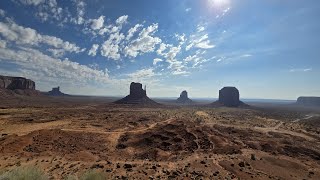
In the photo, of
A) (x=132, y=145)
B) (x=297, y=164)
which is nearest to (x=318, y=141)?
(x=297, y=164)

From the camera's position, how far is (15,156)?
24.4 metres

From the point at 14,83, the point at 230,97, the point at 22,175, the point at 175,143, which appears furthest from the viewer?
the point at 14,83

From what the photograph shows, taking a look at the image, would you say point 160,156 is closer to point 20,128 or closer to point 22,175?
point 22,175

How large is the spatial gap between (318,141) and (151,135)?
91.5 feet

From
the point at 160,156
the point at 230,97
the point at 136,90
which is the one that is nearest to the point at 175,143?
the point at 160,156

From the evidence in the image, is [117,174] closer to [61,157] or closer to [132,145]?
[61,157]

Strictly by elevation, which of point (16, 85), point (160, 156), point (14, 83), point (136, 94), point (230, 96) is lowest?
point (160, 156)

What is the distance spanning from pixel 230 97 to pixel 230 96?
0.71 meters

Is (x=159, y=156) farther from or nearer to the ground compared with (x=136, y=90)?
nearer to the ground

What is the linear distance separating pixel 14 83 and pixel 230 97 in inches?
6309

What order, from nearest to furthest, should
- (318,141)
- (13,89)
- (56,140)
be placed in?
Answer: 1. (56,140)
2. (318,141)
3. (13,89)

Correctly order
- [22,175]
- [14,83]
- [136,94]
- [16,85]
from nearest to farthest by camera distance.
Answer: [22,175] < [136,94] < [14,83] < [16,85]

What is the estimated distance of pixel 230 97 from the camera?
161 meters

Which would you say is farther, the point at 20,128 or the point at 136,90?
the point at 136,90
